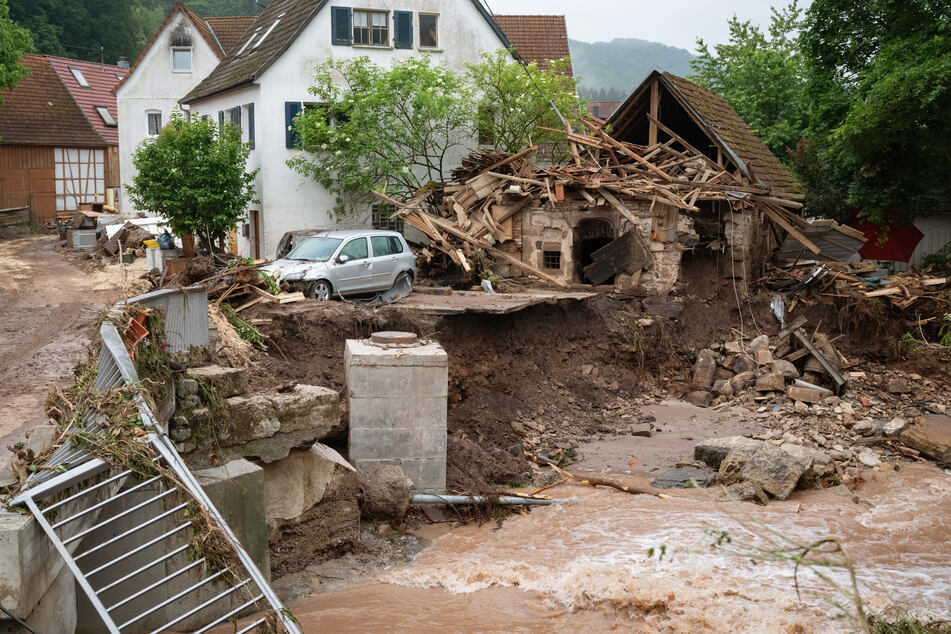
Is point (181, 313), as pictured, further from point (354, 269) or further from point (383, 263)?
point (383, 263)

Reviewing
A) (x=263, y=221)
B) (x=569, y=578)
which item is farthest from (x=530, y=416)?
(x=263, y=221)

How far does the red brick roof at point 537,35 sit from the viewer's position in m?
35.2

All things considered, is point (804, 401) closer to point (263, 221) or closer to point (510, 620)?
point (510, 620)

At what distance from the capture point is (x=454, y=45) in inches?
1143

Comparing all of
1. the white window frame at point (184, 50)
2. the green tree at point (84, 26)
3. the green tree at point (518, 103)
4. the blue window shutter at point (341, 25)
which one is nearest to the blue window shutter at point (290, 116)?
the blue window shutter at point (341, 25)

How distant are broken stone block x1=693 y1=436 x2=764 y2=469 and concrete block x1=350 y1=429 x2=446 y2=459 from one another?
5.40 m

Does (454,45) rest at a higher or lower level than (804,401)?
higher

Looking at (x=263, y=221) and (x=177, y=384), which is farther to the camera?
(x=263, y=221)

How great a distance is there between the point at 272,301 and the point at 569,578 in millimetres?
9120

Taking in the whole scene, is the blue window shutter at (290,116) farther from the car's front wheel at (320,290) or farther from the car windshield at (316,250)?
the car's front wheel at (320,290)

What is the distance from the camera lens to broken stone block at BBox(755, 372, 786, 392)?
19797 mm

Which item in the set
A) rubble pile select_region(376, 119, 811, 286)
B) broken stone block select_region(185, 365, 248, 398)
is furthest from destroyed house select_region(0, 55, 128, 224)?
broken stone block select_region(185, 365, 248, 398)

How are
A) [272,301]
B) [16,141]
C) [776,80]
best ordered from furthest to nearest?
[16,141] < [776,80] < [272,301]

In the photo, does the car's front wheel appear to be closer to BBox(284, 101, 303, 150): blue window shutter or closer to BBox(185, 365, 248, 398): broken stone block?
BBox(185, 365, 248, 398): broken stone block
